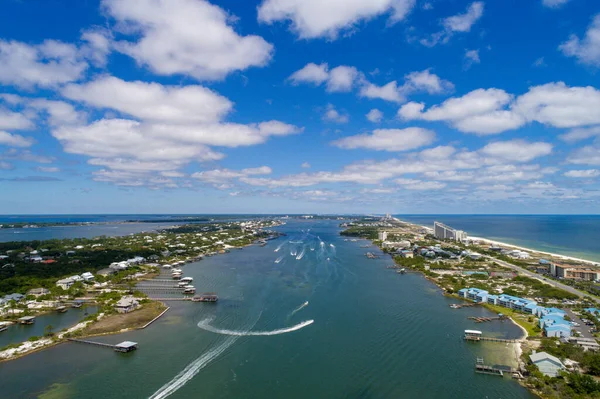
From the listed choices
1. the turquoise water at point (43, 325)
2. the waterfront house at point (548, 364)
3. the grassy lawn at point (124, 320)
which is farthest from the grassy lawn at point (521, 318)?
the turquoise water at point (43, 325)

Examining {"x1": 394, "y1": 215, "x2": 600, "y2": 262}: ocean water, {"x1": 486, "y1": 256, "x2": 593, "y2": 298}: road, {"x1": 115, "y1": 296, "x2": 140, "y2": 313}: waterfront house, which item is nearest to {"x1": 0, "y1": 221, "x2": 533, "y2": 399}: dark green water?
{"x1": 115, "y1": 296, "x2": 140, "y2": 313}: waterfront house

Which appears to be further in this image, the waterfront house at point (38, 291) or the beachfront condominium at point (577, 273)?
the beachfront condominium at point (577, 273)

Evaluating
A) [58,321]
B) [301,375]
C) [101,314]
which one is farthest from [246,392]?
[58,321]

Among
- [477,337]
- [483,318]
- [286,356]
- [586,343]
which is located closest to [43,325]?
[286,356]

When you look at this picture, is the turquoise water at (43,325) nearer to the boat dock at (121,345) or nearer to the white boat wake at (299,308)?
the boat dock at (121,345)

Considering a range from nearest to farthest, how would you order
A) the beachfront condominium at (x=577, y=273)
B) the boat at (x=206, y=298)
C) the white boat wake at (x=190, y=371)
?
the white boat wake at (x=190, y=371), the boat at (x=206, y=298), the beachfront condominium at (x=577, y=273)

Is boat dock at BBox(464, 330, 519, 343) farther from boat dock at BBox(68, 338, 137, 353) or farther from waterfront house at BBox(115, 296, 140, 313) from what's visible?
waterfront house at BBox(115, 296, 140, 313)
